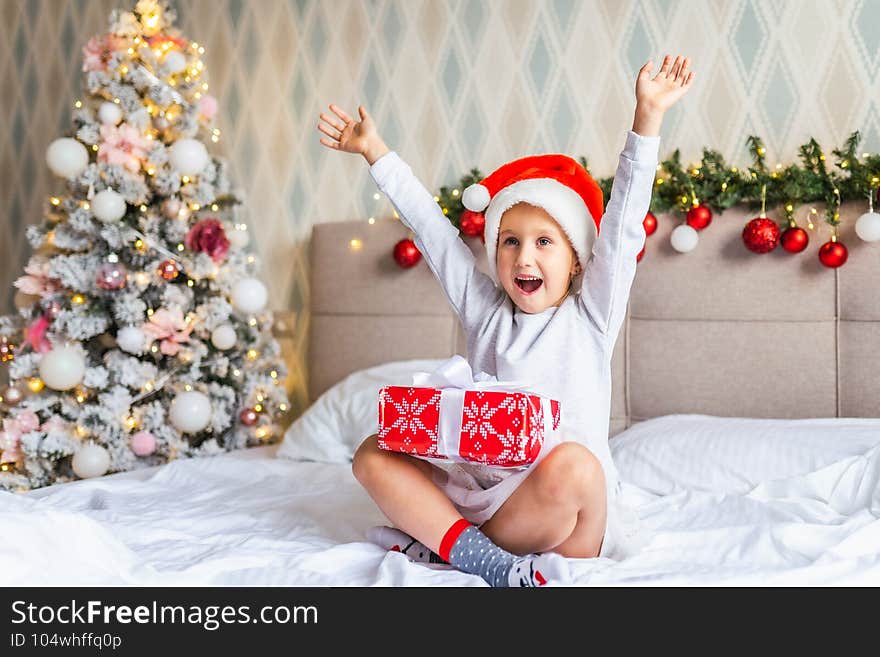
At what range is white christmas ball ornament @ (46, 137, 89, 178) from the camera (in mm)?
2449

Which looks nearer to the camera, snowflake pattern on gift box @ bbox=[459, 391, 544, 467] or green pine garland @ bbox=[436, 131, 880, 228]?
snowflake pattern on gift box @ bbox=[459, 391, 544, 467]

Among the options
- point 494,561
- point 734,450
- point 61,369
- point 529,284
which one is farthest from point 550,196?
point 61,369

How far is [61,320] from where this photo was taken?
241cm

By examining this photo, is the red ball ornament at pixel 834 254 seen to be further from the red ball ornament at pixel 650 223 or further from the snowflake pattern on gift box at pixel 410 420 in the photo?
the snowflake pattern on gift box at pixel 410 420

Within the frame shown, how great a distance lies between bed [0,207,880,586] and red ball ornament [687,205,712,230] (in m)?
0.04

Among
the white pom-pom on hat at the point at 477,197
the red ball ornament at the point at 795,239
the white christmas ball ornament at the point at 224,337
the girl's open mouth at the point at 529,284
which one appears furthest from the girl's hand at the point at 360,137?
the red ball ornament at the point at 795,239

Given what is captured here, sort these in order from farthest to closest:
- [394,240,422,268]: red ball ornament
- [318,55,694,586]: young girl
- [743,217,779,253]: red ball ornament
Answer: [394,240,422,268]: red ball ornament → [743,217,779,253]: red ball ornament → [318,55,694,586]: young girl

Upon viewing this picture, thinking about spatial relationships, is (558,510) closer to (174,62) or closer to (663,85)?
(663,85)

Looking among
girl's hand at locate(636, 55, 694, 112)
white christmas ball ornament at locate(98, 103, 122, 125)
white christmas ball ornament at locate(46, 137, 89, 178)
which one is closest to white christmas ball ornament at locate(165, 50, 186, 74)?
white christmas ball ornament at locate(98, 103, 122, 125)

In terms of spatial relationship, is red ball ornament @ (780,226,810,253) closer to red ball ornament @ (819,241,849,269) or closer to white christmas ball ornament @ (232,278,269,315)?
red ball ornament @ (819,241,849,269)

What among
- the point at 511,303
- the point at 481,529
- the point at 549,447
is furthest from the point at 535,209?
the point at 481,529

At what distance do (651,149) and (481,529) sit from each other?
Result: 2.23ft

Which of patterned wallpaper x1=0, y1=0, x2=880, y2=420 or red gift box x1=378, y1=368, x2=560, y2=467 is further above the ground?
patterned wallpaper x1=0, y1=0, x2=880, y2=420
